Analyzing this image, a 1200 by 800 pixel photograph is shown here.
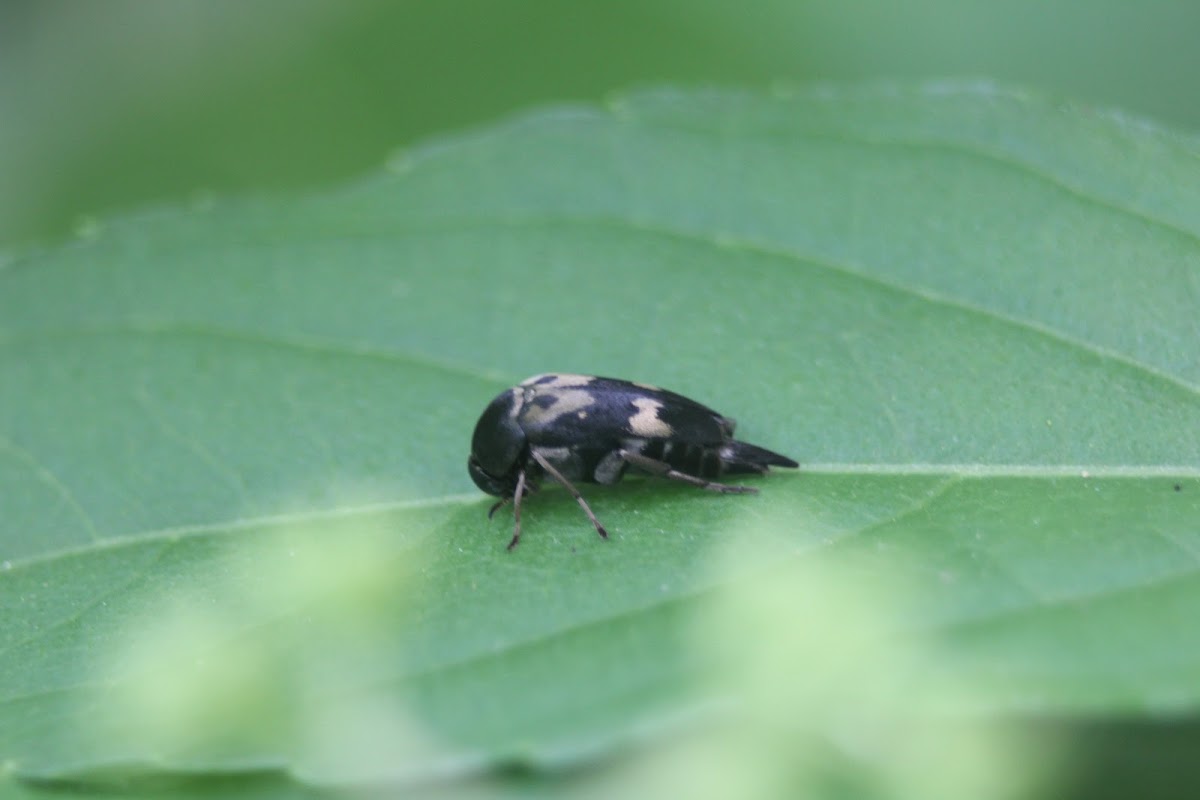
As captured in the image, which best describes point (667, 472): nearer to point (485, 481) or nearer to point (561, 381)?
point (561, 381)

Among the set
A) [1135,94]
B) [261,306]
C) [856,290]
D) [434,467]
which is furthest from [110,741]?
[1135,94]

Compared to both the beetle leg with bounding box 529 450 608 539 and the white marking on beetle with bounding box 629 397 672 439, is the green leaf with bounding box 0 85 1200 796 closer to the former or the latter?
the beetle leg with bounding box 529 450 608 539

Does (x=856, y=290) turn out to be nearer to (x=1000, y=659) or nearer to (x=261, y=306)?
(x=1000, y=659)

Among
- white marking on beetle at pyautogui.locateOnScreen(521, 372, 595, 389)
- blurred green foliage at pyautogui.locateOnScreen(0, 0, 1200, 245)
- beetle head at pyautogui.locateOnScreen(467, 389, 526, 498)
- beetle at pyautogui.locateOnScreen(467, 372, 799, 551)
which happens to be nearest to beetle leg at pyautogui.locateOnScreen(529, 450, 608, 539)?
beetle at pyautogui.locateOnScreen(467, 372, 799, 551)

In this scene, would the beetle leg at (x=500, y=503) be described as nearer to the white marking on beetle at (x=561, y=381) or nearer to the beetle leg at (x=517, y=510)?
the beetle leg at (x=517, y=510)

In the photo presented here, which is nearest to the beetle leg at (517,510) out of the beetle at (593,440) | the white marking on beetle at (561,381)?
the beetle at (593,440)

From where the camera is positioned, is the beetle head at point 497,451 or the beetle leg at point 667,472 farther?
the beetle head at point 497,451
